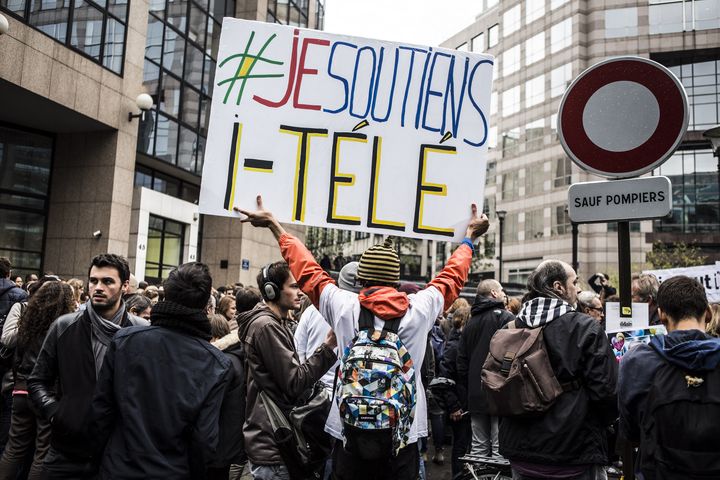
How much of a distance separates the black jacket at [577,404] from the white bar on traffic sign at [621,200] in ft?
2.04

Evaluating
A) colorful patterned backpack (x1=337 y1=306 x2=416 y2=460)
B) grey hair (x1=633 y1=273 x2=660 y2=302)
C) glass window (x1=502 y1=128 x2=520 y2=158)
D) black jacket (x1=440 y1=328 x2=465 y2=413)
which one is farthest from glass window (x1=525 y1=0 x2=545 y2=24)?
colorful patterned backpack (x1=337 y1=306 x2=416 y2=460)

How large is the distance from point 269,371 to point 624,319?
2.05 metres

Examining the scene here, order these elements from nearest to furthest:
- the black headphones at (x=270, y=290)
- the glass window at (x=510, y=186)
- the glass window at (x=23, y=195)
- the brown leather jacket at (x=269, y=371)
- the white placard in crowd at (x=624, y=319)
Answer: the brown leather jacket at (x=269, y=371) < the white placard in crowd at (x=624, y=319) < the black headphones at (x=270, y=290) < the glass window at (x=23, y=195) < the glass window at (x=510, y=186)

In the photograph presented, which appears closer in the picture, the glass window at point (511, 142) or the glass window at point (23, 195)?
the glass window at point (23, 195)

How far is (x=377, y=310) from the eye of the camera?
2859mm

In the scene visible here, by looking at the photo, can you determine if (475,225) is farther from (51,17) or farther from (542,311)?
(51,17)

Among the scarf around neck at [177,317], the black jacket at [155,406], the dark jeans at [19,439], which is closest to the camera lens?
the black jacket at [155,406]

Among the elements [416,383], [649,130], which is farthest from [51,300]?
[649,130]

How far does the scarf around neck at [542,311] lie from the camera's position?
3.36 meters

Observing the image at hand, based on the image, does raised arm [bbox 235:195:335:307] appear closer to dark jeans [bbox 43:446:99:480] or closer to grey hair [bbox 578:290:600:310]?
dark jeans [bbox 43:446:99:480]

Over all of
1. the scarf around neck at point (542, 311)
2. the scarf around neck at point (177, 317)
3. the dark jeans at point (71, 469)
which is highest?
the scarf around neck at point (542, 311)

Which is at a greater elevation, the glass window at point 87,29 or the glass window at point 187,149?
the glass window at point 87,29

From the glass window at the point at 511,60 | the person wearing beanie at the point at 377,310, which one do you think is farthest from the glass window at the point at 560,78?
the person wearing beanie at the point at 377,310

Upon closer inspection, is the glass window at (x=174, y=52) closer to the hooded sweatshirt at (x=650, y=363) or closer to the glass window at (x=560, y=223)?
the hooded sweatshirt at (x=650, y=363)
